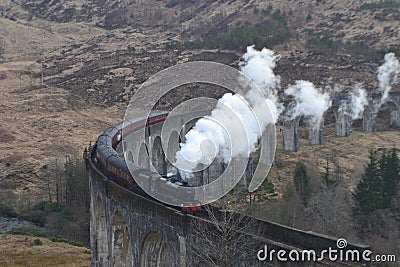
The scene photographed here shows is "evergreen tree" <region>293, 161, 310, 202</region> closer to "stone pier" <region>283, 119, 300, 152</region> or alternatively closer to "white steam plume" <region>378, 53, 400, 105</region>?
"stone pier" <region>283, 119, 300, 152</region>

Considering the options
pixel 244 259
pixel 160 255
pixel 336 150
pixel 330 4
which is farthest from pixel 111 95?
pixel 244 259

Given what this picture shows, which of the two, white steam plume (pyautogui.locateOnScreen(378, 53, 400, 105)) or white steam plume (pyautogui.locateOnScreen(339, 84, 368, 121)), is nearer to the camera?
white steam plume (pyautogui.locateOnScreen(339, 84, 368, 121))

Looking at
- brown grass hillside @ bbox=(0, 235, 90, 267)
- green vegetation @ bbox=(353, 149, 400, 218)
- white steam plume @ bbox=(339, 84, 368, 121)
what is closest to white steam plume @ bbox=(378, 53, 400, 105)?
white steam plume @ bbox=(339, 84, 368, 121)

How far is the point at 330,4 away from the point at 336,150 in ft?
216

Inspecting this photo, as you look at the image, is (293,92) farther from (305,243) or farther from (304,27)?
(305,243)

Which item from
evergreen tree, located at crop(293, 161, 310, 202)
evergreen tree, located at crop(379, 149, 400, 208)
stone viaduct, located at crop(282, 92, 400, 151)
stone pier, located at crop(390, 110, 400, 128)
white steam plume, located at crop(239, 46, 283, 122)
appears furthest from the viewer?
stone pier, located at crop(390, 110, 400, 128)

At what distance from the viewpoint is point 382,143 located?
62031 millimetres

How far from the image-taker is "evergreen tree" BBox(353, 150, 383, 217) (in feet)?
116

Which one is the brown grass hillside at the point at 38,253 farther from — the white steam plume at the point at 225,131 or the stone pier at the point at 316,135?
the stone pier at the point at 316,135

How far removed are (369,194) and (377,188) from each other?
1.07m

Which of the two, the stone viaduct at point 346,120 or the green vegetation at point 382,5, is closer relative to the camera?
the stone viaduct at point 346,120

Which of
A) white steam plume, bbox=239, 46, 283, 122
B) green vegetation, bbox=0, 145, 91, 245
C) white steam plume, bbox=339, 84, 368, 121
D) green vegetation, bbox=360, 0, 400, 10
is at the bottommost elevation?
green vegetation, bbox=0, 145, 91, 245

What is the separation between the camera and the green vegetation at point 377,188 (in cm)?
3556

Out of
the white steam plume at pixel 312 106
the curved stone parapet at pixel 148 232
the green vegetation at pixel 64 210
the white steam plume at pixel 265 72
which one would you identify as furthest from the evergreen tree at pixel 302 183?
the white steam plume at pixel 312 106
